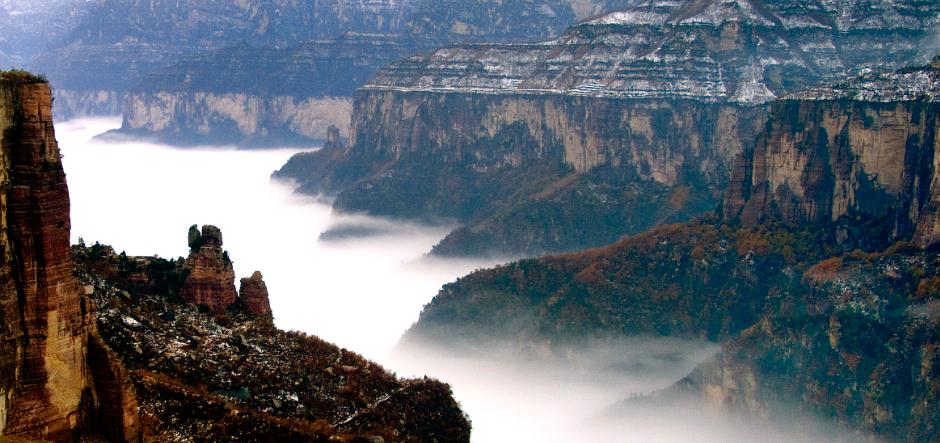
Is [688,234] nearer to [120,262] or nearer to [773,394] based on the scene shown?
[773,394]

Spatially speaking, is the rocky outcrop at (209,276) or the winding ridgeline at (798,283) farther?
the winding ridgeline at (798,283)

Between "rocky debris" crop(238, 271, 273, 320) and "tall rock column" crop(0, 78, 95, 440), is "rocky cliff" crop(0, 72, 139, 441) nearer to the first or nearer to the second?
"tall rock column" crop(0, 78, 95, 440)

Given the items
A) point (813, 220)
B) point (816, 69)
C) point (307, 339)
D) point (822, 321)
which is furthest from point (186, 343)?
point (816, 69)

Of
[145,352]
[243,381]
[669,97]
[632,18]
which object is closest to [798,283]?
[669,97]

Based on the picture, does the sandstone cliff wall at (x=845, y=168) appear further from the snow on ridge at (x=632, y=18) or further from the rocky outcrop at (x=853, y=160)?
the snow on ridge at (x=632, y=18)

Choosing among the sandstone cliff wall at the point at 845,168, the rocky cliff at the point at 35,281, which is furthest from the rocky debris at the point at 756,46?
the rocky cliff at the point at 35,281

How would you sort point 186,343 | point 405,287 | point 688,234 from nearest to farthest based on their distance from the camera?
point 186,343 → point 688,234 → point 405,287

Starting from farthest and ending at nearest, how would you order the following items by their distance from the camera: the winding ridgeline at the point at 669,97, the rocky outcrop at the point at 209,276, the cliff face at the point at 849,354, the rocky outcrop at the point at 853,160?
the winding ridgeline at the point at 669,97
the rocky outcrop at the point at 853,160
the cliff face at the point at 849,354
the rocky outcrop at the point at 209,276
